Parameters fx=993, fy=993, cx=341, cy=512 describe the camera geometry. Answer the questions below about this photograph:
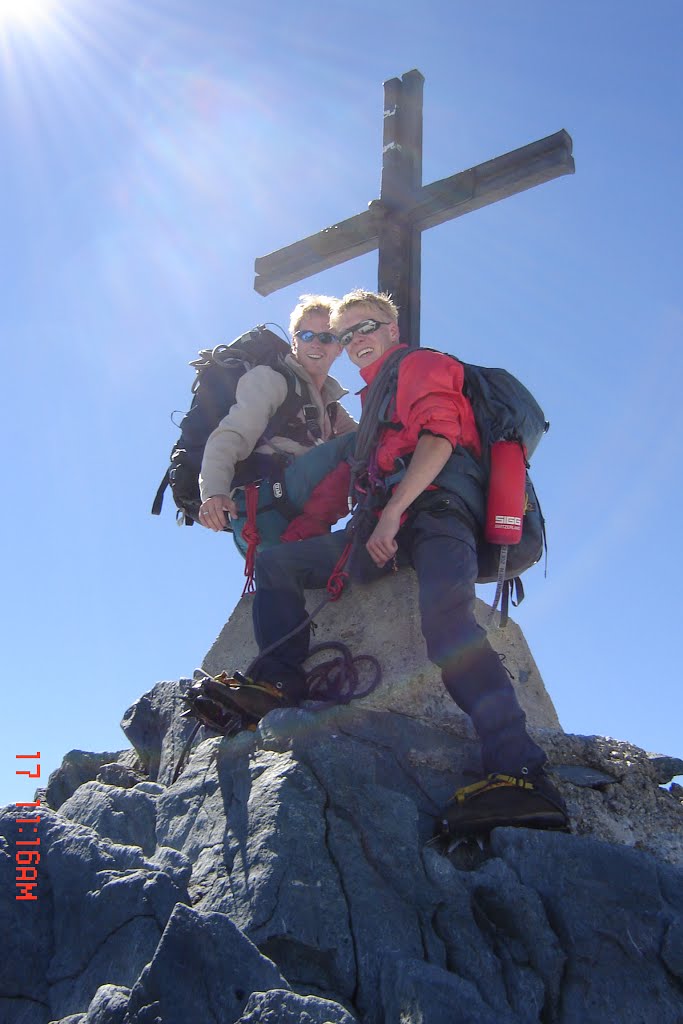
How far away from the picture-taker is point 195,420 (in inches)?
273

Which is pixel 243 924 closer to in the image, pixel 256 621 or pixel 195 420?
pixel 256 621

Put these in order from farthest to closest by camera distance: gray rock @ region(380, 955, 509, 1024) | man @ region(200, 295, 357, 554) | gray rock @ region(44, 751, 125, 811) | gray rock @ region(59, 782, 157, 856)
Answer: gray rock @ region(44, 751, 125, 811)
man @ region(200, 295, 357, 554)
gray rock @ region(59, 782, 157, 856)
gray rock @ region(380, 955, 509, 1024)

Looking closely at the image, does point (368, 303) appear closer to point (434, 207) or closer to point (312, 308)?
point (312, 308)

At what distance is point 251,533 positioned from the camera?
6.50 metres

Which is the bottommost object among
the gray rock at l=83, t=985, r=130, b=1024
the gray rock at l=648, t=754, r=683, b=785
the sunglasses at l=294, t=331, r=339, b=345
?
the gray rock at l=83, t=985, r=130, b=1024

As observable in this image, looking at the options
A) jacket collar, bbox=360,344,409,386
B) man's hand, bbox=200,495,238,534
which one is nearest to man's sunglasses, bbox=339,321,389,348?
jacket collar, bbox=360,344,409,386

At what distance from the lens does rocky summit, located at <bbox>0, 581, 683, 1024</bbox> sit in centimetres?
325

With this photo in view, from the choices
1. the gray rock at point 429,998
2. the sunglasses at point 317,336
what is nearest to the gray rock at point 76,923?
the gray rock at point 429,998

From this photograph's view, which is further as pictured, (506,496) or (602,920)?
(506,496)

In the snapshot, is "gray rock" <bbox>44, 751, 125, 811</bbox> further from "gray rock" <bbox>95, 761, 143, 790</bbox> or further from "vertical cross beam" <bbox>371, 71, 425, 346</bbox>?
"vertical cross beam" <bbox>371, 71, 425, 346</bbox>

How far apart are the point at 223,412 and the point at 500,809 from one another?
11.6 feet

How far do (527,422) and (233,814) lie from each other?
270cm

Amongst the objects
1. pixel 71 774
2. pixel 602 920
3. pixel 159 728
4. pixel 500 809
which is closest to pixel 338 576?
pixel 500 809

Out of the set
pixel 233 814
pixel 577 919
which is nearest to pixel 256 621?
pixel 233 814
